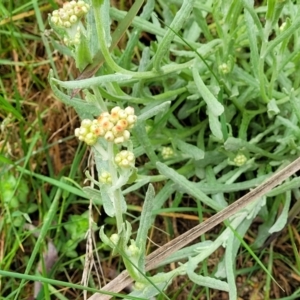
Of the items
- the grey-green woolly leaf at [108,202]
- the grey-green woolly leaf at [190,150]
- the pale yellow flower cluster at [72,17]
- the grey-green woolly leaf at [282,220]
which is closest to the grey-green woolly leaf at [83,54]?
the pale yellow flower cluster at [72,17]

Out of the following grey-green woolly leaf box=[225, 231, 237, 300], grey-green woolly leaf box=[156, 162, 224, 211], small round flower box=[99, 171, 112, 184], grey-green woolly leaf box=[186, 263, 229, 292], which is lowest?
grey-green woolly leaf box=[225, 231, 237, 300]

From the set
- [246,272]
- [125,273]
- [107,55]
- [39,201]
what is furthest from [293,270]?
[107,55]

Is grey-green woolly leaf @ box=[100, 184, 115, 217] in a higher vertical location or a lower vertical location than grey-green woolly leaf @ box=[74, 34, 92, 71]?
lower

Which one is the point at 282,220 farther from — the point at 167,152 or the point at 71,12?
the point at 71,12

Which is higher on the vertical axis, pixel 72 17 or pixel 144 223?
pixel 72 17

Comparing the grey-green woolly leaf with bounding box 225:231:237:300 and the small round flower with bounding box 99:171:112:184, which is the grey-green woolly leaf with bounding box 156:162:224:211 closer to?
the grey-green woolly leaf with bounding box 225:231:237:300

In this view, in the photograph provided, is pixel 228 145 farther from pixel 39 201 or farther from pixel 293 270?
pixel 39 201

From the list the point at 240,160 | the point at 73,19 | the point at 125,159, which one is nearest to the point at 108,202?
the point at 125,159

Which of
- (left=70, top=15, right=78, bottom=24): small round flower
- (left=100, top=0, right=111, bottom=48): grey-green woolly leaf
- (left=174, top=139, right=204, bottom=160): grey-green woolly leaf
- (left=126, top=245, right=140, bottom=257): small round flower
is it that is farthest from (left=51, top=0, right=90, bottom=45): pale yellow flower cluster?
(left=174, top=139, right=204, bottom=160): grey-green woolly leaf

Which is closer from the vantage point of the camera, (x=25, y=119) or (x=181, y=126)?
(x=181, y=126)
